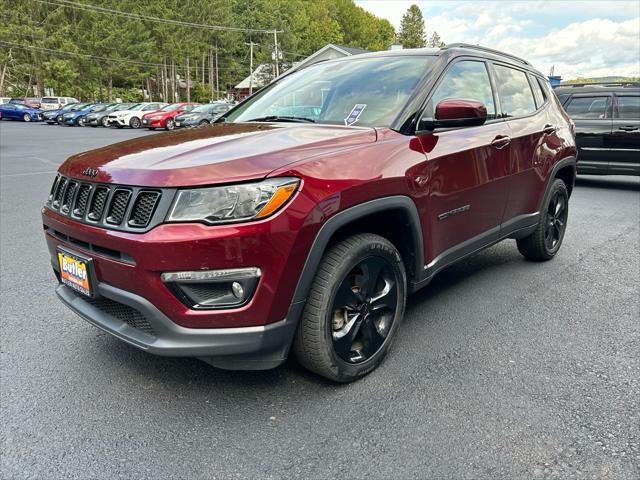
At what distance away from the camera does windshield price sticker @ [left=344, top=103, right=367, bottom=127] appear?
2943 millimetres


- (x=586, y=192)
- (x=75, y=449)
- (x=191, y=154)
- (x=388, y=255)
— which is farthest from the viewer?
(x=586, y=192)

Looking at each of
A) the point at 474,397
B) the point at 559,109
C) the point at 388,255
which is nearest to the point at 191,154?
the point at 388,255

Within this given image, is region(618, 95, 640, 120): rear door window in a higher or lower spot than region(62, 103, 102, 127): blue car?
higher

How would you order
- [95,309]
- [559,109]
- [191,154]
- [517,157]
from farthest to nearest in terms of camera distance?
1. [559,109]
2. [517,157]
3. [95,309]
4. [191,154]

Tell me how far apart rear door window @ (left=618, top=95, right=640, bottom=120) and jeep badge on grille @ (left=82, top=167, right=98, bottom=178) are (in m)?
9.33

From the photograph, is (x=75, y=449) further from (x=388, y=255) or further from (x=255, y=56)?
(x=255, y=56)

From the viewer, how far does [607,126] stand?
29.6 ft

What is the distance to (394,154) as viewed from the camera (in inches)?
Result: 105

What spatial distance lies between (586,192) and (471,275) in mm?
5818

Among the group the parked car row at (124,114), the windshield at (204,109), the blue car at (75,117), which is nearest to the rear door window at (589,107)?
the parked car row at (124,114)

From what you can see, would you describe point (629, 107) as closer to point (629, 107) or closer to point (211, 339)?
point (629, 107)

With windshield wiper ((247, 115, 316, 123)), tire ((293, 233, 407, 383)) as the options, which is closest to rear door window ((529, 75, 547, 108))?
windshield wiper ((247, 115, 316, 123))

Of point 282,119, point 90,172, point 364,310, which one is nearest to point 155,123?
point 282,119

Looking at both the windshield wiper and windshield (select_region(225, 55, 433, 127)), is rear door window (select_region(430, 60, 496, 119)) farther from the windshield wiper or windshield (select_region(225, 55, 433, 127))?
the windshield wiper
